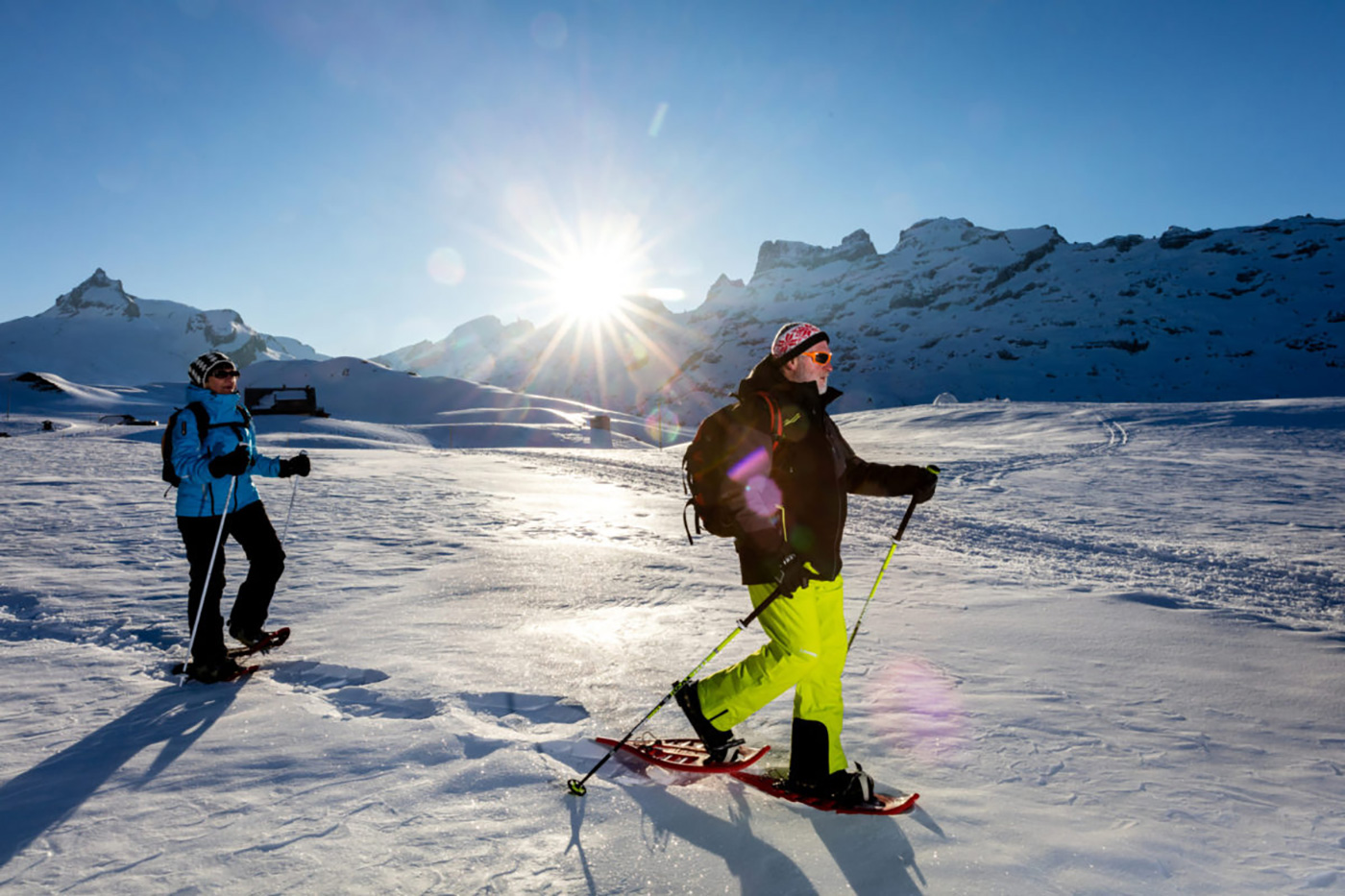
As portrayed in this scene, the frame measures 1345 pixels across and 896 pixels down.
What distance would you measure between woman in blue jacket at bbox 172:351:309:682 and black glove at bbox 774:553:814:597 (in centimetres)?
270

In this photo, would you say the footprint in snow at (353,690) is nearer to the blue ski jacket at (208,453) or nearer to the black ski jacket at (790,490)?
the blue ski jacket at (208,453)

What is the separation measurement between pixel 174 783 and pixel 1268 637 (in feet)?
22.5

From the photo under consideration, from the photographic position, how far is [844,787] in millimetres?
2625

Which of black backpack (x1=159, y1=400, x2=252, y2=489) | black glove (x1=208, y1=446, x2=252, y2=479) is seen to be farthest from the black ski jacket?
black backpack (x1=159, y1=400, x2=252, y2=489)

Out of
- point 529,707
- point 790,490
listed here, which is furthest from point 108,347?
point 790,490

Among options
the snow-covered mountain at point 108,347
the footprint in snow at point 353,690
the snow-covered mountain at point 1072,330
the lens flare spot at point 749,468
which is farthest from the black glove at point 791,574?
the snow-covered mountain at point 108,347

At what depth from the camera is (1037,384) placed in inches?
4250

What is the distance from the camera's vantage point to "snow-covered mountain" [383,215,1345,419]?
103312 millimetres

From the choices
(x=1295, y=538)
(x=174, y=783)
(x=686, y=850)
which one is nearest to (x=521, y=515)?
(x=174, y=783)

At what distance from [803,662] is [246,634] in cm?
353

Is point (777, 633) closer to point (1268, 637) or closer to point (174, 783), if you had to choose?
point (174, 783)

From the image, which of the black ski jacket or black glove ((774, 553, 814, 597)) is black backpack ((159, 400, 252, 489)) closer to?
the black ski jacket

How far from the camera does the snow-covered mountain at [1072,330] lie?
103 metres

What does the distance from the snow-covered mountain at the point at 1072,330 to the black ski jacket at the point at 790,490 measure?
105339mm
